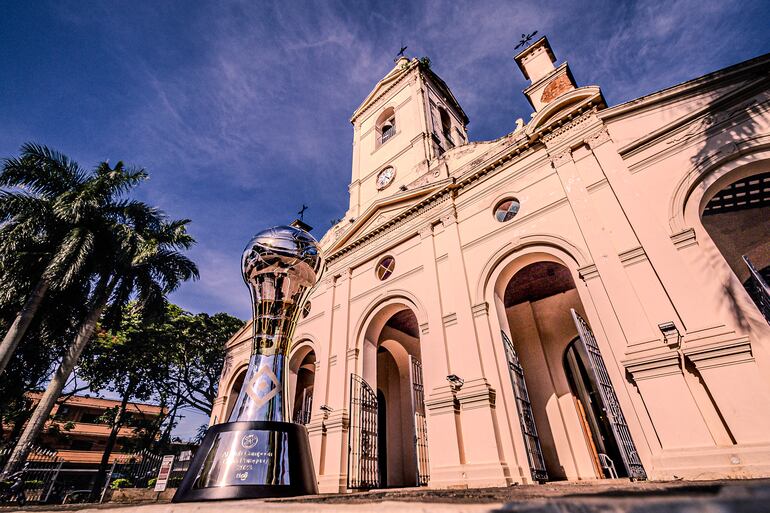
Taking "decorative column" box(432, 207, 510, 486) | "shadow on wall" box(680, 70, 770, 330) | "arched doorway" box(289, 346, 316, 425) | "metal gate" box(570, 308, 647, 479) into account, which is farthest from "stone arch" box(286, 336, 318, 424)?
"shadow on wall" box(680, 70, 770, 330)

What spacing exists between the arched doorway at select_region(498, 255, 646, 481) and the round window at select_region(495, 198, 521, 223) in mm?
1331

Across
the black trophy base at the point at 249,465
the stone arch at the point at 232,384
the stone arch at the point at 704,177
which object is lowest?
the black trophy base at the point at 249,465

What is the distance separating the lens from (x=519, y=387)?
7.45 metres

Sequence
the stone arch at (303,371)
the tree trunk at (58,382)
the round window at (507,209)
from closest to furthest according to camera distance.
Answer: the round window at (507,209), the tree trunk at (58,382), the stone arch at (303,371)

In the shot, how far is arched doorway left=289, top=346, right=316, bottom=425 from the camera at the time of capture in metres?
12.0

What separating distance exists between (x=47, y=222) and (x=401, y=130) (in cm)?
1368

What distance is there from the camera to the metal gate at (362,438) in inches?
328

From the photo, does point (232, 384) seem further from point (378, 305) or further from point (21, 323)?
point (378, 305)

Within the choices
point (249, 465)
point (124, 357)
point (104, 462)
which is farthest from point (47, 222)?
point (249, 465)

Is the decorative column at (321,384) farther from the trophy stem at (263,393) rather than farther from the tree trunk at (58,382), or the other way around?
the tree trunk at (58,382)

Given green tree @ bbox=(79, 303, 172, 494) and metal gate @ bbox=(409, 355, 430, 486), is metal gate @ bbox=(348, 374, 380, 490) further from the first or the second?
green tree @ bbox=(79, 303, 172, 494)

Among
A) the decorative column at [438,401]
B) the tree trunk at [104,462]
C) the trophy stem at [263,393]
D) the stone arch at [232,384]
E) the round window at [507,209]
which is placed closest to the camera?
the trophy stem at [263,393]

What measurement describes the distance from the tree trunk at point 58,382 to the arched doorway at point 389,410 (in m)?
10.1

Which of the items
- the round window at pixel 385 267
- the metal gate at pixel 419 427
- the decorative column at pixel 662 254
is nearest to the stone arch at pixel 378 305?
the round window at pixel 385 267
